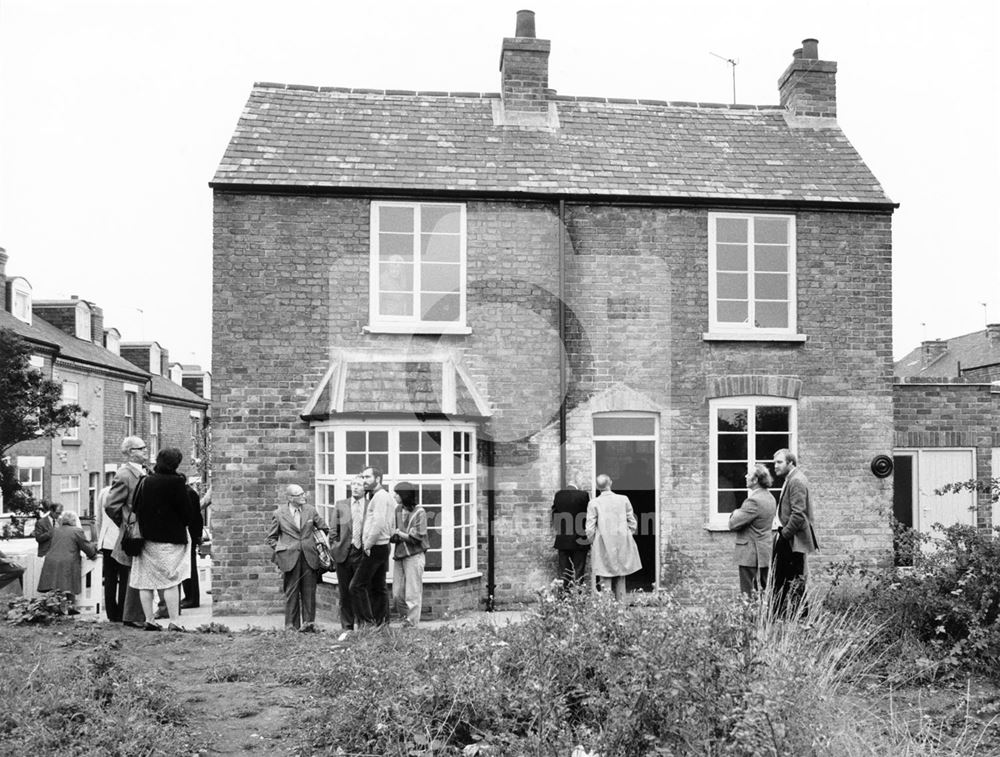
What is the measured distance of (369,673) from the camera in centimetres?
616

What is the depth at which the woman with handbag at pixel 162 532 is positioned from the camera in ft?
30.0

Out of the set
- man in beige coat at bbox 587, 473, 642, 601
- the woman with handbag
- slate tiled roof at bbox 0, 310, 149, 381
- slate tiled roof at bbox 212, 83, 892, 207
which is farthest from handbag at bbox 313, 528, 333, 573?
slate tiled roof at bbox 0, 310, 149, 381

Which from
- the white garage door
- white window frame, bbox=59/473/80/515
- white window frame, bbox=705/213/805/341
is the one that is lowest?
white window frame, bbox=59/473/80/515

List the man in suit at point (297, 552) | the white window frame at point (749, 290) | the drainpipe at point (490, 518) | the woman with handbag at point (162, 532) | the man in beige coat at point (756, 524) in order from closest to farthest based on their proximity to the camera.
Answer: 1. the woman with handbag at point (162, 532)
2. the man in beige coat at point (756, 524)
3. the man in suit at point (297, 552)
4. the drainpipe at point (490, 518)
5. the white window frame at point (749, 290)

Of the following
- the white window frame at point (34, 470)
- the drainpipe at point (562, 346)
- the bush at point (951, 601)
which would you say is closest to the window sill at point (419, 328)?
the drainpipe at point (562, 346)

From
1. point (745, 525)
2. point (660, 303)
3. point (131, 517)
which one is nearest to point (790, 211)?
point (660, 303)

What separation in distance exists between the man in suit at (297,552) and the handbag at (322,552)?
46mm

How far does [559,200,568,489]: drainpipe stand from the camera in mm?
13156

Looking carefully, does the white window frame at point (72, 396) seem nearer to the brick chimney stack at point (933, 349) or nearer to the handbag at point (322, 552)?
the handbag at point (322, 552)

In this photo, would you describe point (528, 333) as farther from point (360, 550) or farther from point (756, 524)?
point (756, 524)

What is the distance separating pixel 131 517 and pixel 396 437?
3.82 meters

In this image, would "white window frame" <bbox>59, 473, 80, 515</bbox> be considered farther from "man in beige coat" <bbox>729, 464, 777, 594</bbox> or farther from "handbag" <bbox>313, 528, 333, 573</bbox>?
"man in beige coat" <bbox>729, 464, 777, 594</bbox>

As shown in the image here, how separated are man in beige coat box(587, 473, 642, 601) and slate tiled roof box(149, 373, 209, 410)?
33.2 metres

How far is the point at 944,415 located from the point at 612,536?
6.63m
